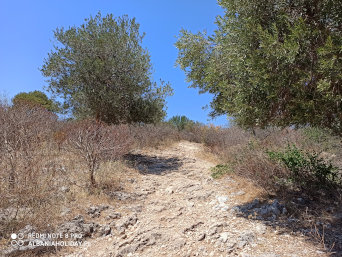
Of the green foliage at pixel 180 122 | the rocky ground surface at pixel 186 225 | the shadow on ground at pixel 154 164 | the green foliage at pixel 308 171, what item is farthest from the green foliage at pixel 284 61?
the green foliage at pixel 180 122

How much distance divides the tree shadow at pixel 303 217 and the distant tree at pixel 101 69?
7.99 meters

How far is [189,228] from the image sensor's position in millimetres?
5027

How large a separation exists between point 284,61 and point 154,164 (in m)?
8.58

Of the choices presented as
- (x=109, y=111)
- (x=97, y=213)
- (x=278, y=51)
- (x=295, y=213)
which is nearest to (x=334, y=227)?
(x=295, y=213)

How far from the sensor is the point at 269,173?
6.40m

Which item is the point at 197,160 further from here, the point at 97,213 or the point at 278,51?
the point at 278,51

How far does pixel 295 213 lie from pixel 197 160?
7492 mm

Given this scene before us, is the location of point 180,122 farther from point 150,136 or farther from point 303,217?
point 303,217

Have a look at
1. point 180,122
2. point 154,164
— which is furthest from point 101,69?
point 180,122

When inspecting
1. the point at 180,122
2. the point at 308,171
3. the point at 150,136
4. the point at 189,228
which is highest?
the point at 180,122

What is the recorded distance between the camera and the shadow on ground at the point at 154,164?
10.3 metres

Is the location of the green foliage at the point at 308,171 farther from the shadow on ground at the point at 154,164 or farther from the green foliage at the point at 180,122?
the green foliage at the point at 180,122

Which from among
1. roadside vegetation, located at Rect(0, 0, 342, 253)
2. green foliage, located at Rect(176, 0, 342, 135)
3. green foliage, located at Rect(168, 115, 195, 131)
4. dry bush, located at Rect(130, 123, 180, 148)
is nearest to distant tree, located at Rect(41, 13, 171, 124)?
roadside vegetation, located at Rect(0, 0, 342, 253)

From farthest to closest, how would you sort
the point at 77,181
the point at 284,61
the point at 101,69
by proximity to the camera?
the point at 101,69 < the point at 77,181 < the point at 284,61
